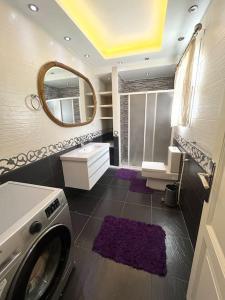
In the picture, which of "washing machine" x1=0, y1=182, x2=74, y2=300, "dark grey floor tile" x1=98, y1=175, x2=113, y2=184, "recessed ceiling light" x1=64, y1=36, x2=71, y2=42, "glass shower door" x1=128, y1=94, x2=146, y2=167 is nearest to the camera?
"washing machine" x1=0, y1=182, x2=74, y2=300

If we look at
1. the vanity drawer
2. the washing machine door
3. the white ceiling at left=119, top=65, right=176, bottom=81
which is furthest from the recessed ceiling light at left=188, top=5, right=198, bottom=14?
the washing machine door

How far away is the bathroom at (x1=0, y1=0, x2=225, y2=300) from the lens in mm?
713

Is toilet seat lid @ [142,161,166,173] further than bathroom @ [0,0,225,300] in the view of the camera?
Yes

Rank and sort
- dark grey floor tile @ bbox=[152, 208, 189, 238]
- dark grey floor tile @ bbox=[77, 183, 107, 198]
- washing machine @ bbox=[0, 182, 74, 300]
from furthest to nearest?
dark grey floor tile @ bbox=[77, 183, 107, 198], dark grey floor tile @ bbox=[152, 208, 189, 238], washing machine @ bbox=[0, 182, 74, 300]

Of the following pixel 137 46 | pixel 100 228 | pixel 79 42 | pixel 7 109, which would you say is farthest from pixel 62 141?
pixel 137 46

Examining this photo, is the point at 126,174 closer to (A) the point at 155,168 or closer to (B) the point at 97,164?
(A) the point at 155,168

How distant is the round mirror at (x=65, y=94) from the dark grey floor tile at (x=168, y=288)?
2013mm

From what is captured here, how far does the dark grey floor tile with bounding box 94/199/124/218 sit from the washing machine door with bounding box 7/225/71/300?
0.88 metres

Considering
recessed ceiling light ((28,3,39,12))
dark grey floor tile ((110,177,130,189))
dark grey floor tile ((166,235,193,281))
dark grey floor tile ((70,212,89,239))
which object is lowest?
dark grey floor tile ((70,212,89,239))

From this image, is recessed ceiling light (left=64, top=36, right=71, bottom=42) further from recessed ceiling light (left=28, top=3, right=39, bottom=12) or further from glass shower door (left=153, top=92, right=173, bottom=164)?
glass shower door (left=153, top=92, right=173, bottom=164)

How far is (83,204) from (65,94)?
1718mm

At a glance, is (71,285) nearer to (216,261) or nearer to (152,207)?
(216,261)

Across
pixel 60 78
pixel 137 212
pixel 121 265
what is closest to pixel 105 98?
pixel 60 78

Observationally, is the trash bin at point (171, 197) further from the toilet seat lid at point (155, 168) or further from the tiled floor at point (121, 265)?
the toilet seat lid at point (155, 168)
